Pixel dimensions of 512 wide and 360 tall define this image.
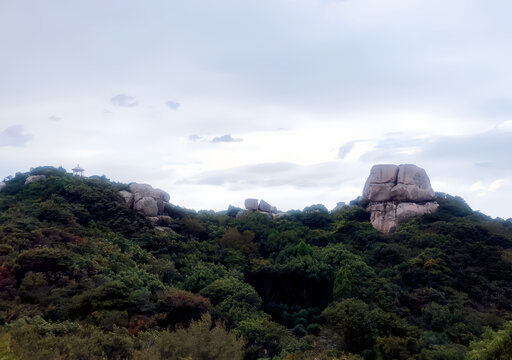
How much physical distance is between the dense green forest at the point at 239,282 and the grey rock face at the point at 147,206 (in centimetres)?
123

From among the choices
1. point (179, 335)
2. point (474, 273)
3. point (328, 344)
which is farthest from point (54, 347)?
point (474, 273)

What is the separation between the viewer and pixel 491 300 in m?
26.8

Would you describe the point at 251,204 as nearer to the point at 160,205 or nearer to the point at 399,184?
the point at 160,205

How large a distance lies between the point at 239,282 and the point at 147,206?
1377 cm

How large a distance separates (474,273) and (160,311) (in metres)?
18.9

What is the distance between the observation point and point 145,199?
38.6 m

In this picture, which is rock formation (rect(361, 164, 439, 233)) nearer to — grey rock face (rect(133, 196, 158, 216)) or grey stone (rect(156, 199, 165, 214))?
grey stone (rect(156, 199, 165, 214))

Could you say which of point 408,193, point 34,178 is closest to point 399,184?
point 408,193

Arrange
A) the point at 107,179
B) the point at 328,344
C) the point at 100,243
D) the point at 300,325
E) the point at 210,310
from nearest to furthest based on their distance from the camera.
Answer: the point at 328,344 < the point at 210,310 < the point at 300,325 < the point at 100,243 < the point at 107,179

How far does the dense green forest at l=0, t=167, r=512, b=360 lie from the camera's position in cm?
1653

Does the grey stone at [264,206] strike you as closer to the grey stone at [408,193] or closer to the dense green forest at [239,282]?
the dense green forest at [239,282]

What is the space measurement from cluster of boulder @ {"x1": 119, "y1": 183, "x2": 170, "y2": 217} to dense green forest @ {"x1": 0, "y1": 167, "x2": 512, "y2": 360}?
109 cm

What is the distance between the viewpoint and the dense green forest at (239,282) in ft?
54.2

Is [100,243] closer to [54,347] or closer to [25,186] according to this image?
[25,186]
